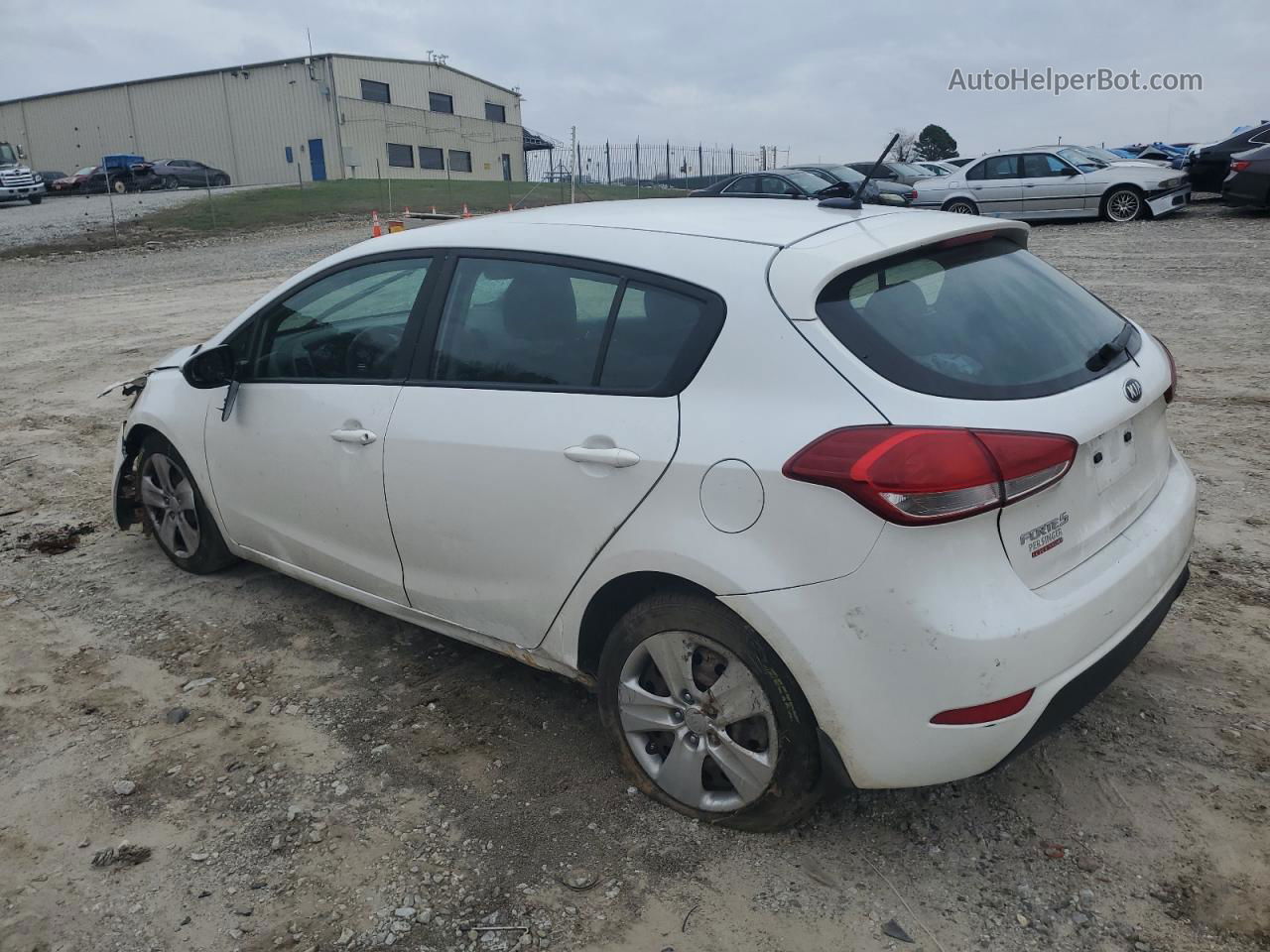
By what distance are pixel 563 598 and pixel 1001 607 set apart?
1.22 meters

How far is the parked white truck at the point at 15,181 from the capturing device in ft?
114

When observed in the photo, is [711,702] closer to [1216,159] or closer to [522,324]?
[522,324]

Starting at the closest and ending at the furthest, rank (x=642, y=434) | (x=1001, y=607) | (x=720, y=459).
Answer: (x=1001, y=607), (x=720, y=459), (x=642, y=434)

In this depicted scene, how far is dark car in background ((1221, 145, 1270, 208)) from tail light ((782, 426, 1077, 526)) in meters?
17.4

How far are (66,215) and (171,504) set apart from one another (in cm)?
3023

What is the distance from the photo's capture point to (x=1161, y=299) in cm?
1030

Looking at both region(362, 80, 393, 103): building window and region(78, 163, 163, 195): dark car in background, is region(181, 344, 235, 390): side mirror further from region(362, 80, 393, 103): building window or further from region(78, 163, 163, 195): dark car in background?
region(362, 80, 393, 103): building window

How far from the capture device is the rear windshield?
2.43 metres

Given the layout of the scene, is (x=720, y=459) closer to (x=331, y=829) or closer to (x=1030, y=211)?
(x=331, y=829)

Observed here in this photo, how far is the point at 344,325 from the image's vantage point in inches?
144

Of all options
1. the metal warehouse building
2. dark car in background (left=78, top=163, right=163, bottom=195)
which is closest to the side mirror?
dark car in background (left=78, top=163, right=163, bottom=195)

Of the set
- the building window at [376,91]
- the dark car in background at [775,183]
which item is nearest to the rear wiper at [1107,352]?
the dark car in background at [775,183]

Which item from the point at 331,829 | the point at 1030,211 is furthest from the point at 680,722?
the point at 1030,211

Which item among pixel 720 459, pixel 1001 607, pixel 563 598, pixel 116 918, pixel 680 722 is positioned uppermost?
pixel 720 459
